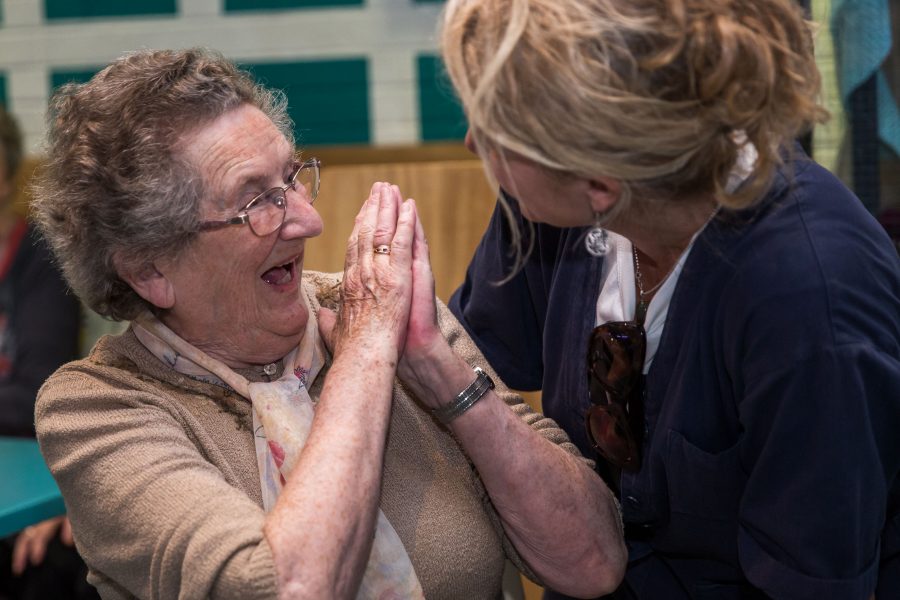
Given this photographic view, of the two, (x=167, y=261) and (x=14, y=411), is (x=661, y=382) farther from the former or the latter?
(x=14, y=411)

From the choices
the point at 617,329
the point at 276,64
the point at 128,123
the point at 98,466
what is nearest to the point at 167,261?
the point at 128,123

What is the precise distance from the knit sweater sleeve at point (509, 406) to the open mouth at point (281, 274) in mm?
291

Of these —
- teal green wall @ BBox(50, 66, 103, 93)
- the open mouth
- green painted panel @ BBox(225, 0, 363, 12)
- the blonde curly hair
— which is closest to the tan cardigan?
the open mouth

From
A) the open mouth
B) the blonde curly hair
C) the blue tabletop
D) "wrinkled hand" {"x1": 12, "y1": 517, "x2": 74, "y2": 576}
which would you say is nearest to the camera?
the blonde curly hair

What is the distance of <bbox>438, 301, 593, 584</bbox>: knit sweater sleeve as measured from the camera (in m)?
1.84

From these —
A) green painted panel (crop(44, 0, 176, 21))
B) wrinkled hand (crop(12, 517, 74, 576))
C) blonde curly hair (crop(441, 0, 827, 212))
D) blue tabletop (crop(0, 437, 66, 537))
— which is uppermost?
blonde curly hair (crop(441, 0, 827, 212))

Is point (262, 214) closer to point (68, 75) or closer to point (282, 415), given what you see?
point (282, 415)

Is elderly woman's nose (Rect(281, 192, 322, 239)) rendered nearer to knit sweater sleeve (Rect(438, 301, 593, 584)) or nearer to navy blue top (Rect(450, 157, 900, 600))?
knit sweater sleeve (Rect(438, 301, 593, 584))

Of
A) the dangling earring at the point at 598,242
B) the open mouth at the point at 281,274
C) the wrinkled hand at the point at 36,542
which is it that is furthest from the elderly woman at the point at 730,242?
the wrinkled hand at the point at 36,542

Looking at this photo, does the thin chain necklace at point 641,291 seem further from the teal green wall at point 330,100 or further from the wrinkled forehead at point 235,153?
the teal green wall at point 330,100

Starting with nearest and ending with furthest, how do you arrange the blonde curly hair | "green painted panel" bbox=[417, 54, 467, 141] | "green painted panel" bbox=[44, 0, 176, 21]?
1. the blonde curly hair
2. "green painted panel" bbox=[417, 54, 467, 141]
3. "green painted panel" bbox=[44, 0, 176, 21]

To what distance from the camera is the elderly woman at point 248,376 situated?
1.58 meters

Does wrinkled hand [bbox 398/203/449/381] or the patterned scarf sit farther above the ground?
wrinkled hand [bbox 398/203/449/381]

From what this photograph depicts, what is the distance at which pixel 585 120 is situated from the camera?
4.37ft
